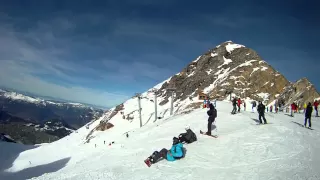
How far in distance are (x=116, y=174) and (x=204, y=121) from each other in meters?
15.1

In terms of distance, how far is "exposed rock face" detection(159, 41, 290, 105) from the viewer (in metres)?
70.8

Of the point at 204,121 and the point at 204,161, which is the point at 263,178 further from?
the point at 204,121

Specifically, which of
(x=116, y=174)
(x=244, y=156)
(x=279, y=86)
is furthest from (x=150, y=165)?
(x=279, y=86)

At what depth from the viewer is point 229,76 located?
79125mm

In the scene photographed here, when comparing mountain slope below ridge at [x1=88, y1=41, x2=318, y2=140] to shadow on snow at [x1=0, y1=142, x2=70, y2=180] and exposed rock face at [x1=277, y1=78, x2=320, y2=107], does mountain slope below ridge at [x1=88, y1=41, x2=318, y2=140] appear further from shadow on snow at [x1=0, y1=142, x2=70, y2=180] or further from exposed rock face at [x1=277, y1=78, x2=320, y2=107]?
shadow on snow at [x1=0, y1=142, x2=70, y2=180]

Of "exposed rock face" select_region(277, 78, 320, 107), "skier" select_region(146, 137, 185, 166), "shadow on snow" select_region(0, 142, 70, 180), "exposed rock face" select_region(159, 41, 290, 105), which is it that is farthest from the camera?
"exposed rock face" select_region(159, 41, 290, 105)

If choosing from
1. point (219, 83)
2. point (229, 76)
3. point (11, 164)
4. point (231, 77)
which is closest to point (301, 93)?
point (231, 77)

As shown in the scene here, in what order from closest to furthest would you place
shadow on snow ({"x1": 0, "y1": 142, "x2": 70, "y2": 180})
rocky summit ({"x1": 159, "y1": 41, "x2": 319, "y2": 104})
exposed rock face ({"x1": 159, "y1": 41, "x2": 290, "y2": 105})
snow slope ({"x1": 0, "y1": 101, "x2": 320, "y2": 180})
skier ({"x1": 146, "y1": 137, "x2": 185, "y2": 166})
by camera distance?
snow slope ({"x1": 0, "y1": 101, "x2": 320, "y2": 180}), skier ({"x1": 146, "y1": 137, "x2": 185, "y2": 166}), shadow on snow ({"x1": 0, "y1": 142, "x2": 70, "y2": 180}), rocky summit ({"x1": 159, "y1": 41, "x2": 319, "y2": 104}), exposed rock face ({"x1": 159, "y1": 41, "x2": 290, "y2": 105})

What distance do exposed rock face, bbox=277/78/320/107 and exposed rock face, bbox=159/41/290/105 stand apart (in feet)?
27.3

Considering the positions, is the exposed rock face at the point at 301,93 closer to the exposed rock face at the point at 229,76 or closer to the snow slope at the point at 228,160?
the exposed rock face at the point at 229,76

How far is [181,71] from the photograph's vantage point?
114 meters

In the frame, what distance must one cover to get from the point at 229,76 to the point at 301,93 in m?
26.6

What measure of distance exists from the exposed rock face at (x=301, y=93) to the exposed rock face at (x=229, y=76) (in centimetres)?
834

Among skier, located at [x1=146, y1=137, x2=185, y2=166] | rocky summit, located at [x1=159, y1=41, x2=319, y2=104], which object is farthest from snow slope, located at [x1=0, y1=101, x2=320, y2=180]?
rocky summit, located at [x1=159, y1=41, x2=319, y2=104]
